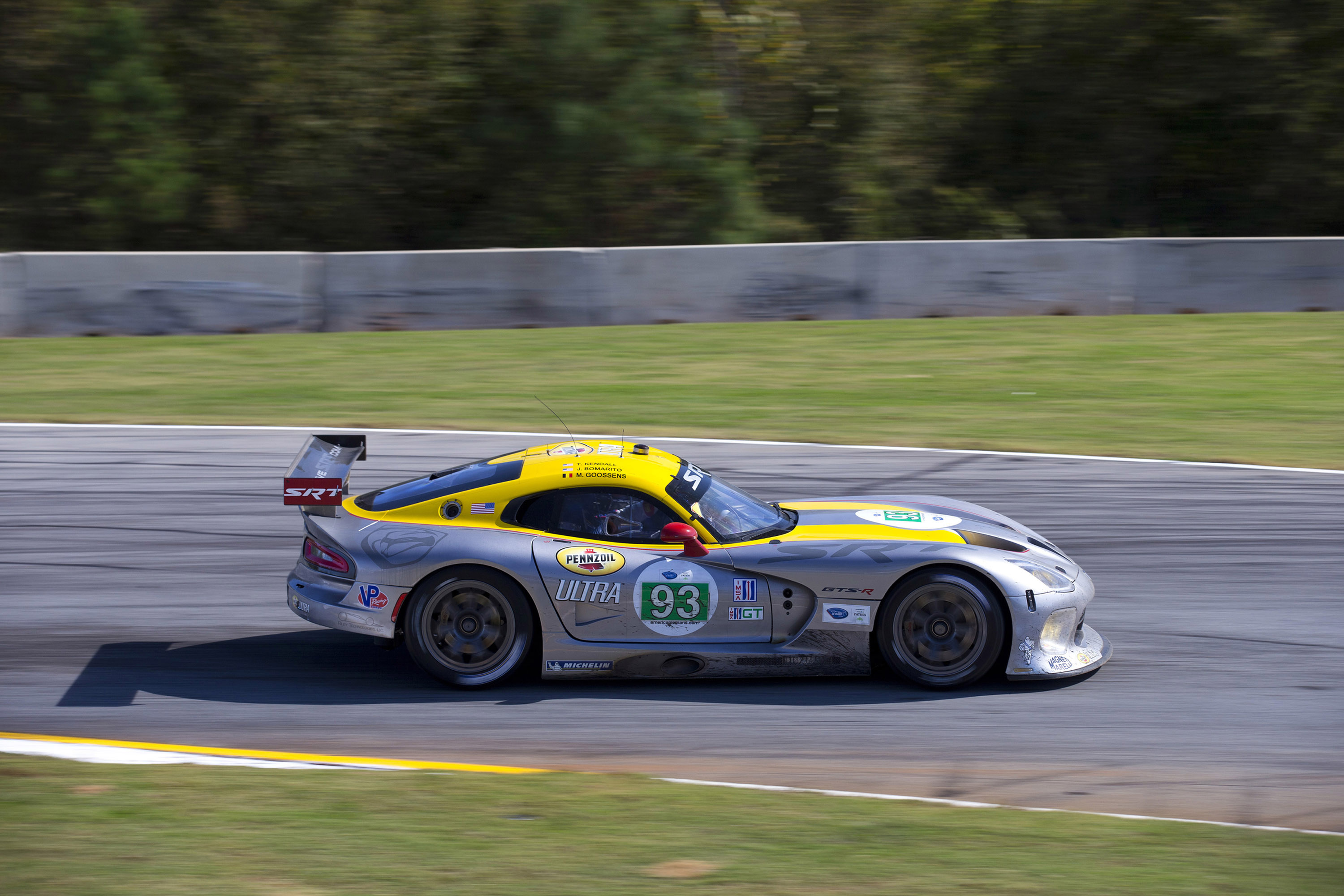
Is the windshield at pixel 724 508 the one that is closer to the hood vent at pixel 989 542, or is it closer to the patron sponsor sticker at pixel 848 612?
the patron sponsor sticker at pixel 848 612

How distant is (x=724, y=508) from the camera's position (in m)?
6.60

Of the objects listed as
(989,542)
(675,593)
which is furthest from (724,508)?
(989,542)

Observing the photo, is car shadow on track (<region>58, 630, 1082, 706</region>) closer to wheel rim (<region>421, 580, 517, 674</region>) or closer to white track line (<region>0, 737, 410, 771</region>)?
wheel rim (<region>421, 580, 517, 674</region>)

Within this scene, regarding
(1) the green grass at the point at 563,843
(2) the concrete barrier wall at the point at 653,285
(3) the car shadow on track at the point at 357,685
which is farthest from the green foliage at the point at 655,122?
(1) the green grass at the point at 563,843

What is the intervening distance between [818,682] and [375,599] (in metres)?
2.13

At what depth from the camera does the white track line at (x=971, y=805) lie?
4883 mm

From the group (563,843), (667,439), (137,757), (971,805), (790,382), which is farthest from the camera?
(790,382)

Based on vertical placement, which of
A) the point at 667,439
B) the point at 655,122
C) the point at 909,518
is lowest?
the point at 909,518

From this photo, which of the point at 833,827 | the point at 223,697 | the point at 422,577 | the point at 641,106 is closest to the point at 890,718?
the point at 833,827

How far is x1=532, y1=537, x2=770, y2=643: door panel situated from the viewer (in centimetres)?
628

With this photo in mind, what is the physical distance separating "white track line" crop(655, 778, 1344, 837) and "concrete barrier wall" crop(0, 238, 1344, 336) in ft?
38.1

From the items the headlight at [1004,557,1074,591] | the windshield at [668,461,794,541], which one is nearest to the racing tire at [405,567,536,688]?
the windshield at [668,461,794,541]

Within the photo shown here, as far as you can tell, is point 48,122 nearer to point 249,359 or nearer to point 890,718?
point 249,359

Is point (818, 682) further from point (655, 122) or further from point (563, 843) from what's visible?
point (655, 122)
